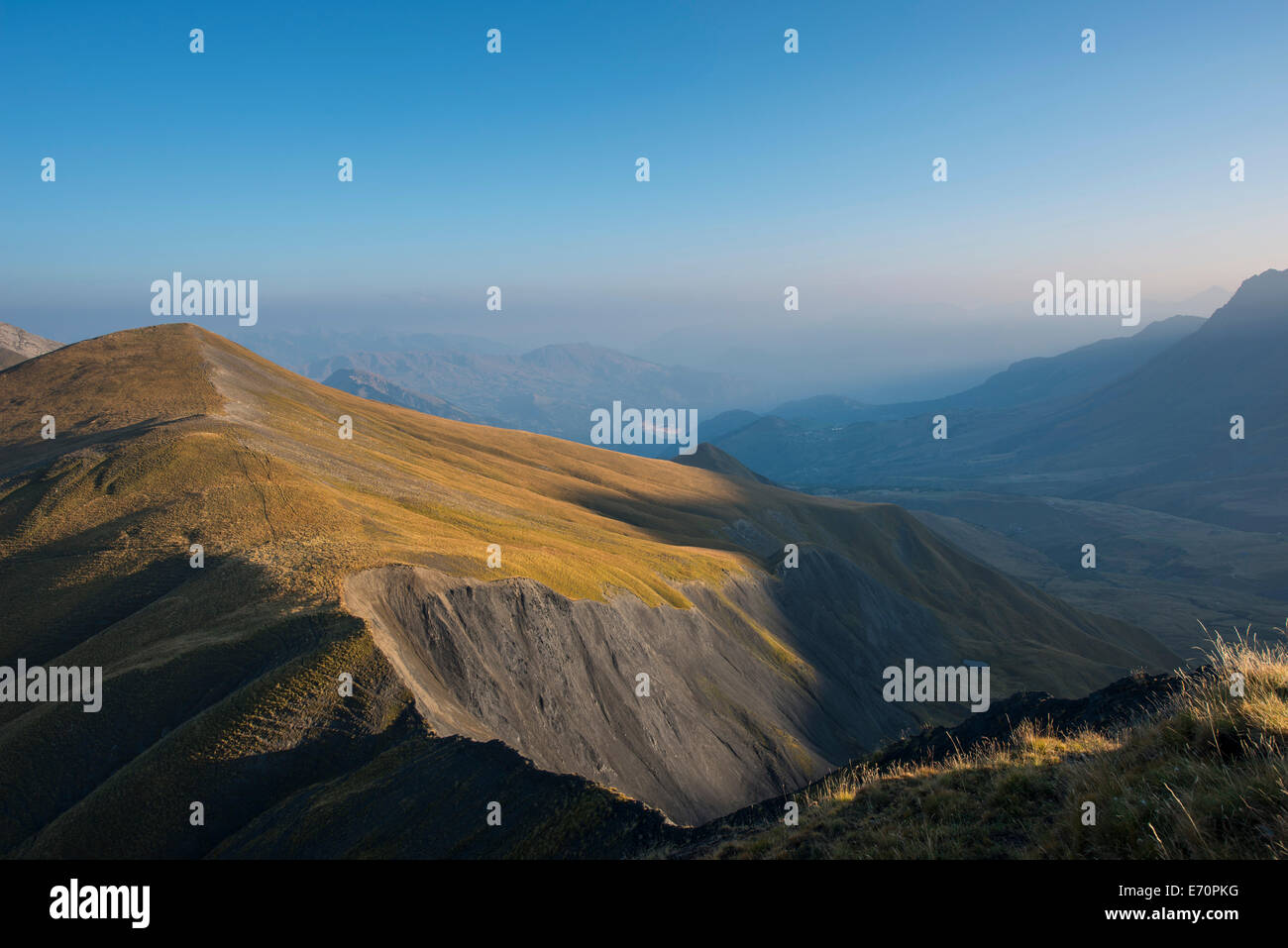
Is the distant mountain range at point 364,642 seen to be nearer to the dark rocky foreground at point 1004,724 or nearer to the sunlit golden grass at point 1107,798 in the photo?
the dark rocky foreground at point 1004,724

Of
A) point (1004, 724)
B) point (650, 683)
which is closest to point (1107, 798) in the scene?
point (1004, 724)

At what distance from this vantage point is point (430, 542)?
46.7 meters

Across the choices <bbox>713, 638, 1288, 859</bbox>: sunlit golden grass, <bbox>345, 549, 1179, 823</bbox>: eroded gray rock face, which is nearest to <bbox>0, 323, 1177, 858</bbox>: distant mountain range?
<bbox>345, 549, 1179, 823</bbox>: eroded gray rock face

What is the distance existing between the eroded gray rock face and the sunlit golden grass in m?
19.8

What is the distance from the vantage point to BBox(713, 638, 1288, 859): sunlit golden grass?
8016 millimetres

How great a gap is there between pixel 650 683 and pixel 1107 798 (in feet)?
138

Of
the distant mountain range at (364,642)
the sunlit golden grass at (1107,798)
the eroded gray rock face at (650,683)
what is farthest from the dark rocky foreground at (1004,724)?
the eroded gray rock face at (650,683)

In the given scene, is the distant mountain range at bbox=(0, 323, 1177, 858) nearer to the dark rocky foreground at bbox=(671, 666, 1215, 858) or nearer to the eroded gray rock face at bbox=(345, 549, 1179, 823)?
the eroded gray rock face at bbox=(345, 549, 1179, 823)

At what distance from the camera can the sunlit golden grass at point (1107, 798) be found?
802 cm

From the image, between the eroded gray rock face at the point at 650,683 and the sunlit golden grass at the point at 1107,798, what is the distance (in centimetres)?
1981
